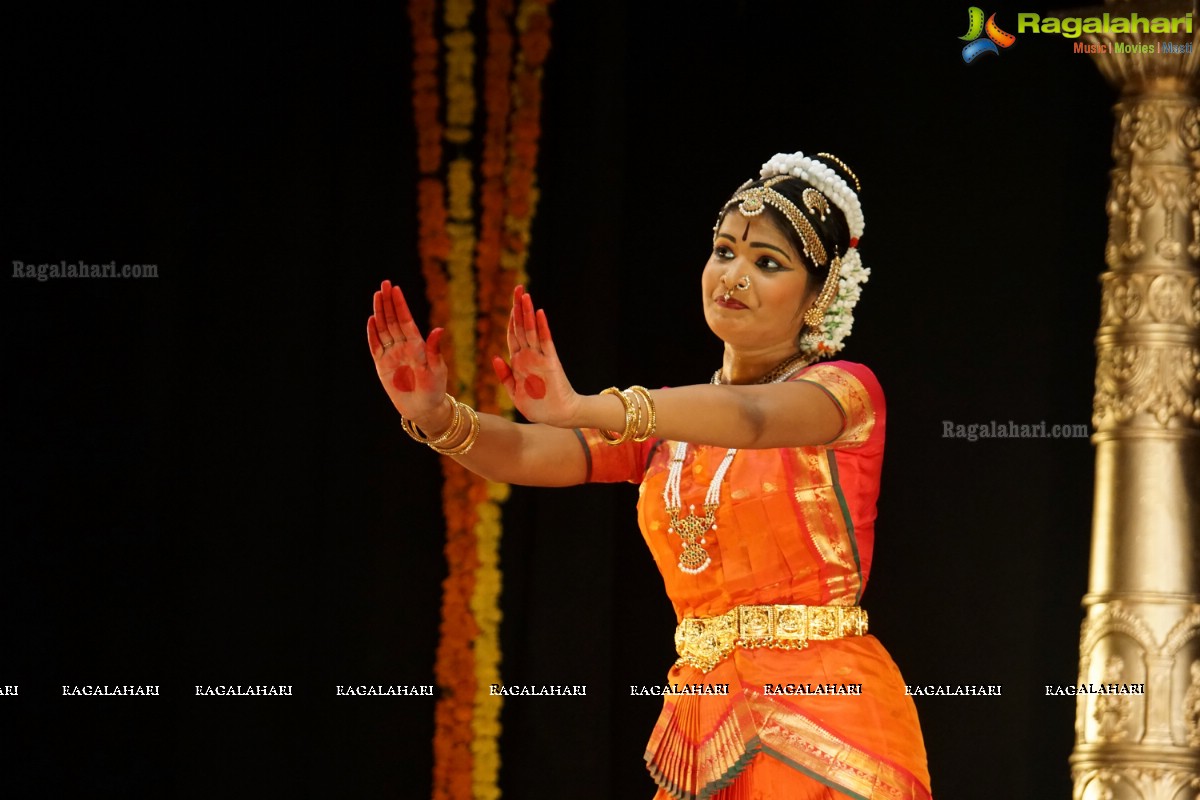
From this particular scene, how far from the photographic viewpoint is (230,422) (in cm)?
395

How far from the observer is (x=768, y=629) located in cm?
287

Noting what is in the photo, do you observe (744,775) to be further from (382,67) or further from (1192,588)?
(382,67)

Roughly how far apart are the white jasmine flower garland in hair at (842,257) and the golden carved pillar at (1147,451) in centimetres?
96

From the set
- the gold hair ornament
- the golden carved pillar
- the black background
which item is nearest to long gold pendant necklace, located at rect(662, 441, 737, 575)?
the gold hair ornament

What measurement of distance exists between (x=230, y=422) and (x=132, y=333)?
0.31 meters

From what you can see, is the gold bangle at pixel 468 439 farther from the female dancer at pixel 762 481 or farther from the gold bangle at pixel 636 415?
the gold bangle at pixel 636 415

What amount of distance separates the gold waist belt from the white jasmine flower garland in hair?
51 centimetres

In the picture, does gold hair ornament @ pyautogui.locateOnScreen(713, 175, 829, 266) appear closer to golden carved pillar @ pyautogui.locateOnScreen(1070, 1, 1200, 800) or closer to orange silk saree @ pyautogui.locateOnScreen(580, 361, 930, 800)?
orange silk saree @ pyautogui.locateOnScreen(580, 361, 930, 800)

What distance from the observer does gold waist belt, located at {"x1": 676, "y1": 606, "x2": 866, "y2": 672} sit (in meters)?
2.87

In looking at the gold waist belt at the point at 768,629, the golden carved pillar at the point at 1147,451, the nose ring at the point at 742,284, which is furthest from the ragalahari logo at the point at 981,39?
the gold waist belt at the point at 768,629

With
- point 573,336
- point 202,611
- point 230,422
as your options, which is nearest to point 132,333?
point 230,422

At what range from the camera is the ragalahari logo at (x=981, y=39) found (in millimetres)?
3988

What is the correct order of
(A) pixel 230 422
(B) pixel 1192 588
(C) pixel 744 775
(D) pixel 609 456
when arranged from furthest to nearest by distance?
1. (A) pixel 230 422
2. (B) pixel 1192 588
3. (D) pixel 609 456
4. (C) pixel 744 775

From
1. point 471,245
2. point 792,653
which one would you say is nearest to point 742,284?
point 792,653
